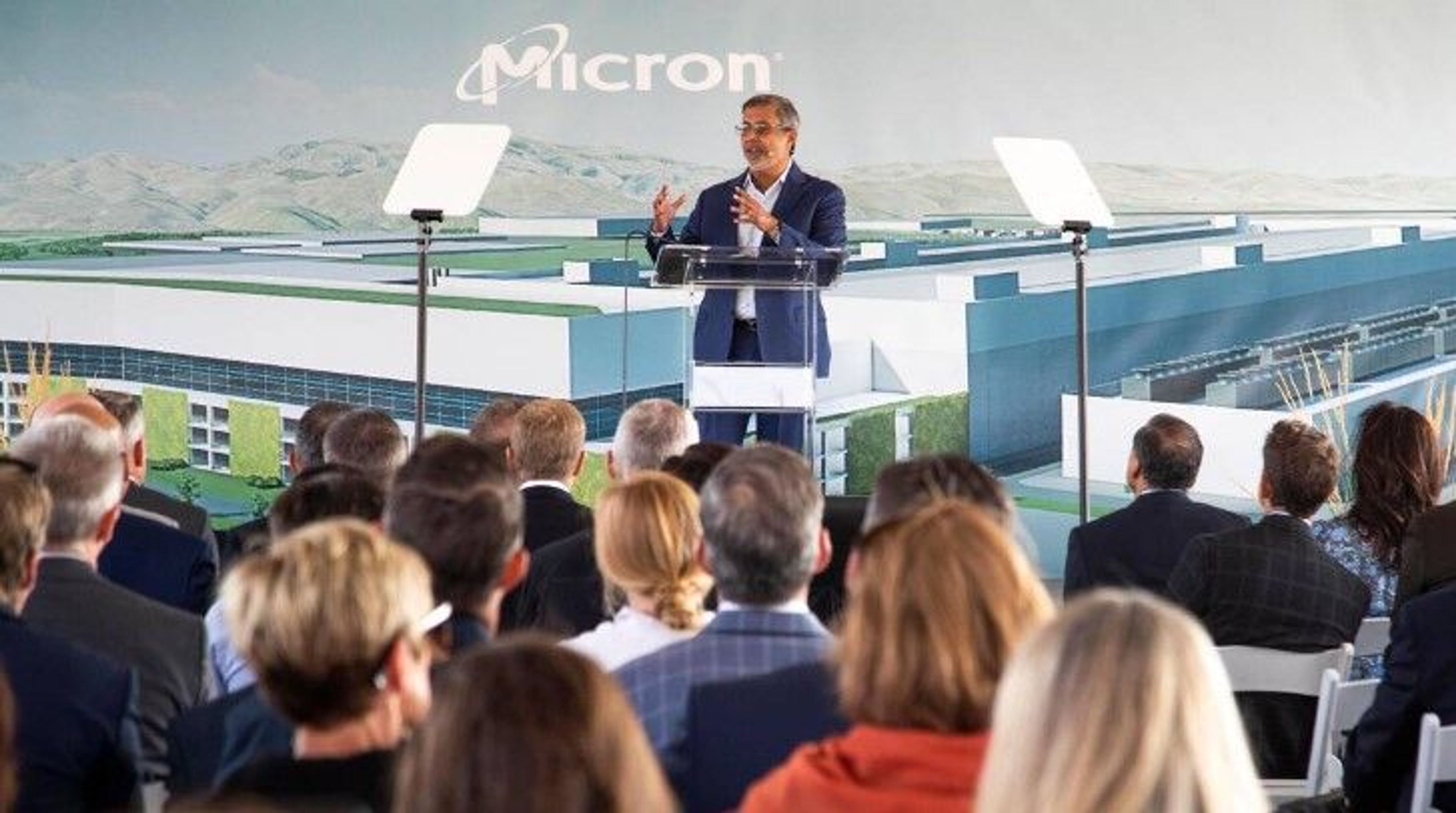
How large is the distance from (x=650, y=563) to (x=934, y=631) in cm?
126

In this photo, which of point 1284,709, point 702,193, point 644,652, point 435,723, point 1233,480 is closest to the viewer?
point 435,723

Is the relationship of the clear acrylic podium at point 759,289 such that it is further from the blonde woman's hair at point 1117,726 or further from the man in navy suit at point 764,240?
the blonde woman's hair at point 1117,726

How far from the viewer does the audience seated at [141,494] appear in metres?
4.91

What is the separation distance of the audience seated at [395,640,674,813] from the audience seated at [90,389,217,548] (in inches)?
119

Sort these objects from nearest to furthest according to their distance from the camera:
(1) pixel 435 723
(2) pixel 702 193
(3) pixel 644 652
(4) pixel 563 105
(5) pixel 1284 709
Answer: (1) pixel 435 723, (3) pixel 644 652, (5) pixel 1284 709, (2) pixel 702 193, (4) pixel 563 105

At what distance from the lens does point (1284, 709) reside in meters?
4.30

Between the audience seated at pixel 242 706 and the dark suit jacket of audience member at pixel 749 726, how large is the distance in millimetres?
543

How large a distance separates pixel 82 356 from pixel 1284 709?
6588mm

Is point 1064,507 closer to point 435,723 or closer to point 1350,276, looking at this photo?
point 1350,276

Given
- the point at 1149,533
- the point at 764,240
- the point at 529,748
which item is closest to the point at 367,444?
the point at 1149,533

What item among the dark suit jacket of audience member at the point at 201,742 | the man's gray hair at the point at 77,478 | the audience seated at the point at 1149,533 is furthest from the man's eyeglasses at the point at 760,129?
the dark suit jacket of audience member at the point at 201,742

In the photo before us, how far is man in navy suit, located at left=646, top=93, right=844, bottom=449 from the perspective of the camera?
274 inches

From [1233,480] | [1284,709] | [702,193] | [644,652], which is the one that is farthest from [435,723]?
[1233,480]

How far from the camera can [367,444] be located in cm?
478
